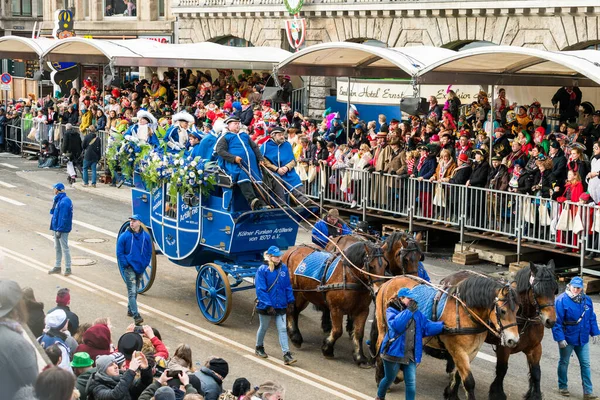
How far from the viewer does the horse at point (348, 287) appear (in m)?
12.3

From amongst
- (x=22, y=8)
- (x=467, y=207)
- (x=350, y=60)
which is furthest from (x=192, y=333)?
(x=22, y=8)

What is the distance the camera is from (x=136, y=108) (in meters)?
29.1

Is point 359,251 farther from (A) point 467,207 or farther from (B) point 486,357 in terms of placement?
(A) point 467,207

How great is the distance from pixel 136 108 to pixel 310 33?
618 centimetres

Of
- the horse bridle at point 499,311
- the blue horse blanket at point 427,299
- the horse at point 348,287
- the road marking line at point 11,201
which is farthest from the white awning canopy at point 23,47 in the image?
the horse bridle at point 499,311

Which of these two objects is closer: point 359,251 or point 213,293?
point 359,251

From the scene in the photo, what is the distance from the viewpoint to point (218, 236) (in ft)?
46.4

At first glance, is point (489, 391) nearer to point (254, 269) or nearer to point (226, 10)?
point (254, 269)

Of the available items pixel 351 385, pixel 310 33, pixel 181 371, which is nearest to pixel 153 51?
pixel 310 33

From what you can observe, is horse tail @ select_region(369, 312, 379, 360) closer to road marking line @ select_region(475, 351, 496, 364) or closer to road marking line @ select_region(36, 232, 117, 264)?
road marking line @ select_region(475, 351, 496, 364)

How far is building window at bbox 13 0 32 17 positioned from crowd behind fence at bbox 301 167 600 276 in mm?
42598

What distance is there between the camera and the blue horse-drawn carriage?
13.9 metres

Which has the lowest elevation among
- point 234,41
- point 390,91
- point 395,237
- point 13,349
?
point 395,237

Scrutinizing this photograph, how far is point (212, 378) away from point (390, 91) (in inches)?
694
